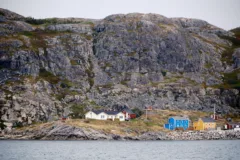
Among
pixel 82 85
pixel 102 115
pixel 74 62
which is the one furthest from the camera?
pixel 74 62

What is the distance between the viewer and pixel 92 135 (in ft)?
429

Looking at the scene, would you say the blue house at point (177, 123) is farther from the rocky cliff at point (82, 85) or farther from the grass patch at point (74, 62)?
the grass patch at point (74, 62)

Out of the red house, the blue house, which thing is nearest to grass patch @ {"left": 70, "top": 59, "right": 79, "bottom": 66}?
the red house

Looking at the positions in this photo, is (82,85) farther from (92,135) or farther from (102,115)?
(92,135)

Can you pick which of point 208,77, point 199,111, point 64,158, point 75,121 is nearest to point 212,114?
point 199,111

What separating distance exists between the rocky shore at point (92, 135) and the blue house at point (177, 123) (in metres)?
6.41

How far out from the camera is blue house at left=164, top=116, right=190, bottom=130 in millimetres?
147125

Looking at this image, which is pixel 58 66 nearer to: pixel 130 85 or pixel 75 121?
pixel 130 85

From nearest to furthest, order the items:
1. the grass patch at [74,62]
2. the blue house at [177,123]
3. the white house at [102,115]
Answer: the blue house at [177,123] → the white house at [102,115] → the grass patch at [74,62]

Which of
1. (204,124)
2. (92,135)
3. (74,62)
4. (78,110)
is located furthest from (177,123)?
(74,62)

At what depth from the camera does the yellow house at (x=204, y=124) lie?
490 feet

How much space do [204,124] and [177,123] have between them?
32.6 ft

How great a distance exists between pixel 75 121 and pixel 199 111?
197ft

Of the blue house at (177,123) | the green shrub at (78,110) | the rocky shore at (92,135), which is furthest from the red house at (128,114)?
the rocky shore at (92,135)
